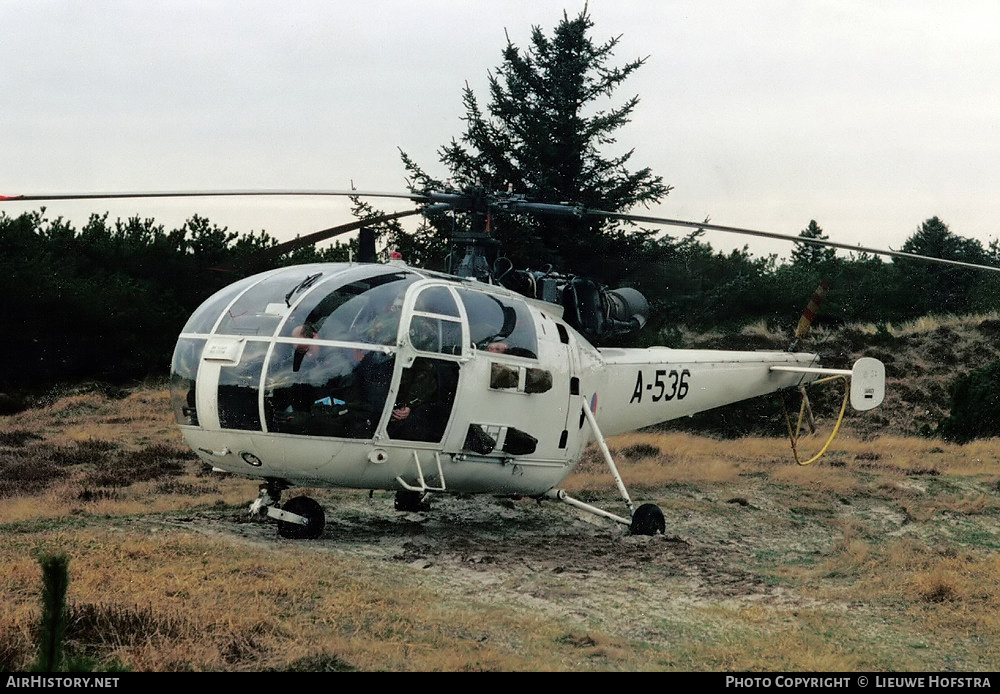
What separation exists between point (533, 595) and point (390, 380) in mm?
2444

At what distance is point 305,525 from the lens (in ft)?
34.7

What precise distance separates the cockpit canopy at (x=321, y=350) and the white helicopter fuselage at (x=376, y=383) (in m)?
0.01

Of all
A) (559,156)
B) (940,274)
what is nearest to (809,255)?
(940,274)

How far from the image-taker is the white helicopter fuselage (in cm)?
945

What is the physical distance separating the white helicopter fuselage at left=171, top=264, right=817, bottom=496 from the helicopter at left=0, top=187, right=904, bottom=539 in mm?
14

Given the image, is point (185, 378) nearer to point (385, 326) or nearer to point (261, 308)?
point (261, 308)

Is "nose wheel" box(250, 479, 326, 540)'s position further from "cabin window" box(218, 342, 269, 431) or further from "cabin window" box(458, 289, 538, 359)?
"cabin window" box(458, 289, 538, 359)

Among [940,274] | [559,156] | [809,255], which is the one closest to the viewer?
[559,156]

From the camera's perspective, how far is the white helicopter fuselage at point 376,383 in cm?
945

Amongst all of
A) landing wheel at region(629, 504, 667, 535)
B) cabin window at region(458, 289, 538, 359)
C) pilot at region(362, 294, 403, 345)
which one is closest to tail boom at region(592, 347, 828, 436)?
landing wheel at region(629, 504, 667, 535)

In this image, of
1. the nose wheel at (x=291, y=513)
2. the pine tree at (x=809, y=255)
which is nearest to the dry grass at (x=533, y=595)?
the nose wheel at (x=291, y=513)

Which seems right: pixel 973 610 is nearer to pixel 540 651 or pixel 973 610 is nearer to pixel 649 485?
pixel 540 651
